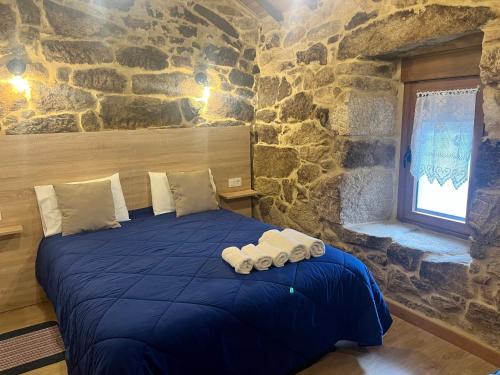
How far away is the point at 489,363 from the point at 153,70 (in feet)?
10.8

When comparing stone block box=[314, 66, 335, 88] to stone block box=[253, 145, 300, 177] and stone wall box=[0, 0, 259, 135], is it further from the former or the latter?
stone wall box=[0, 0, 259, 135]

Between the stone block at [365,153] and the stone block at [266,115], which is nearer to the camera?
the stone block at [365,153]

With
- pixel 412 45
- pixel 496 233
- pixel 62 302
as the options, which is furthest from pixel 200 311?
pixel 412 45

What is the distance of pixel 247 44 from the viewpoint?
12.6ft

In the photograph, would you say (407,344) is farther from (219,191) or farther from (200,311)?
(219,191)

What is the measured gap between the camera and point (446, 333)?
7.88 feet

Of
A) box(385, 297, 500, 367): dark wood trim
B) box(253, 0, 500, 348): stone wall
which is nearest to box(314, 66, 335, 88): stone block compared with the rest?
box(253, 0, 500, 348): stone wall

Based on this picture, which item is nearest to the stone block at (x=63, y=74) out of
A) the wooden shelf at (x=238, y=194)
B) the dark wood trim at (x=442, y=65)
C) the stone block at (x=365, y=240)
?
the wooden shelf at (x=238, y=194)

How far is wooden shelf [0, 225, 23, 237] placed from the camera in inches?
105

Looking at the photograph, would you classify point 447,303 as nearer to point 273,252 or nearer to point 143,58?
point 273,252

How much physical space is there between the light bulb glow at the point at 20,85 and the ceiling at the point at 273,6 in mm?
2042

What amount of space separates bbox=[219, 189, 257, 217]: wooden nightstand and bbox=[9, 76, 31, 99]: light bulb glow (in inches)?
72.9

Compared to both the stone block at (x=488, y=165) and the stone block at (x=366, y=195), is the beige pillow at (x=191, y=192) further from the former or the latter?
the stone block at (x=488, y=165)

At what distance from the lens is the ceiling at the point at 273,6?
128 inches
